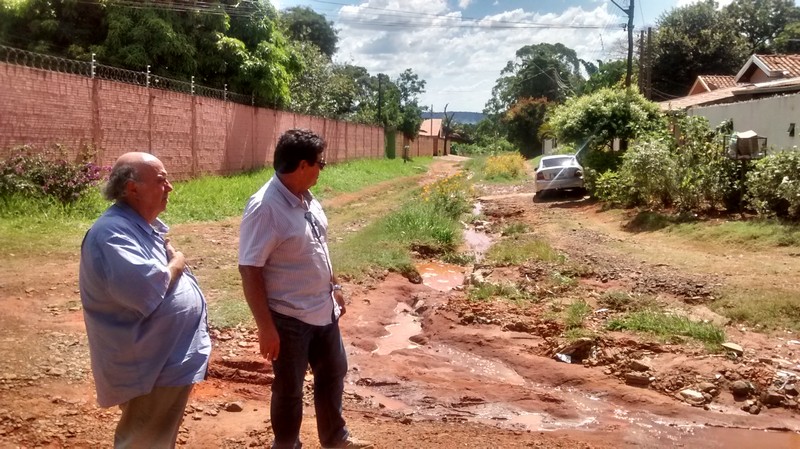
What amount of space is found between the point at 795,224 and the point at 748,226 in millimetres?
659

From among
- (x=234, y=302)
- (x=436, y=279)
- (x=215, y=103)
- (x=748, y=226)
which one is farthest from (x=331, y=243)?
(x=215, y=103)

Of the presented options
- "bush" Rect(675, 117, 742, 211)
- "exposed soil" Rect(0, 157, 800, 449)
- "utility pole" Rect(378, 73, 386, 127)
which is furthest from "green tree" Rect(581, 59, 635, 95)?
"exposed soil" Rect(0, 157, 800, 449)

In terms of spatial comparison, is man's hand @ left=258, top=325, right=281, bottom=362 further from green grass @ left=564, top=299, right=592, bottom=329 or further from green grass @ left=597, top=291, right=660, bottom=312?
green grass @ left=597, top=291, right=660, bottom=312

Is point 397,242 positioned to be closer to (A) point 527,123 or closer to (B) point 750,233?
(B) point 750,233

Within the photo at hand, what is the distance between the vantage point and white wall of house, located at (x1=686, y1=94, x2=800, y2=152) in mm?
13056

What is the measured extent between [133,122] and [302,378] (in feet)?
37.9

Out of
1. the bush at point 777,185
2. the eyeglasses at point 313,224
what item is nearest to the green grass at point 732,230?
the bush at point 777,185

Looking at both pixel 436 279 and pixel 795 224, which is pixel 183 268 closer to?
pixel 436 279

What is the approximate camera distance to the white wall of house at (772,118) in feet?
42.8

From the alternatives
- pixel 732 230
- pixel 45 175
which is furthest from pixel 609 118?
pixel 45 175

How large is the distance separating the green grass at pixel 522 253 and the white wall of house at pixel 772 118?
195 inches

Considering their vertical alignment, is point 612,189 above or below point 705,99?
below

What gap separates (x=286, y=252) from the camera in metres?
3.10

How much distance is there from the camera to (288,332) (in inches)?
123
